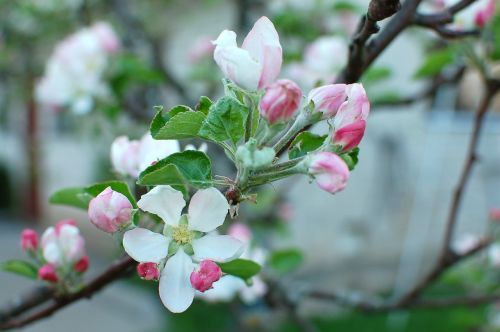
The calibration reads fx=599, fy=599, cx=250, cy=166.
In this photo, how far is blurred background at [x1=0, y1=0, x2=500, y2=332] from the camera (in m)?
2.76

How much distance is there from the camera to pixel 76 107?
191 centimetres

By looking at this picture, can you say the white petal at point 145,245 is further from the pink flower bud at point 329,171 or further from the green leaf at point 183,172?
the pink flower bud at point 329,171

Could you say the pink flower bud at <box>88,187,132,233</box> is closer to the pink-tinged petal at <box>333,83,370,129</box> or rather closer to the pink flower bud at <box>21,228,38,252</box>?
the pink-tinged petal at <box>333,83,370,129</box>

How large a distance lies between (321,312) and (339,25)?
3.75 metres

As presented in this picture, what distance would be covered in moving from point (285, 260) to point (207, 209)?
111 centimetres

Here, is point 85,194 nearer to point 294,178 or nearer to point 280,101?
point 280,101

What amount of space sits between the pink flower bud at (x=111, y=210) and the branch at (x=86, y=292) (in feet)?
0.36

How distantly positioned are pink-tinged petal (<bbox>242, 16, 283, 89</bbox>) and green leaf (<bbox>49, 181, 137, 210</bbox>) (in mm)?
191

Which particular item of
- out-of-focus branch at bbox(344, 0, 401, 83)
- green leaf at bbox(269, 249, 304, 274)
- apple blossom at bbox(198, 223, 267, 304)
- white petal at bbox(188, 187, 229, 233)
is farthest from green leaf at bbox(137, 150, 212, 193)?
green leaf at bbox(269, 249, 304, 274)

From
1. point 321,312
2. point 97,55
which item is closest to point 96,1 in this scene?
point 97,55

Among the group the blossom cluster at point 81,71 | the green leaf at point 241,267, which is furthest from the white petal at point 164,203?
the blossom cluster at point 81,71

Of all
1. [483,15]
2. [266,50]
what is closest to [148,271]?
[266,50]

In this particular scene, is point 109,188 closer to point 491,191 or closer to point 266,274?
point 266,274

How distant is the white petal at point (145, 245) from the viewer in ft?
2.00
